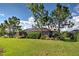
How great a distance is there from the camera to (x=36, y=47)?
189 inches

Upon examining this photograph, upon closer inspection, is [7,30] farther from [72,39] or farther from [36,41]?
[72,39]

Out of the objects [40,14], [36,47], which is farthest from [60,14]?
[36,47]

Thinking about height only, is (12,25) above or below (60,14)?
below

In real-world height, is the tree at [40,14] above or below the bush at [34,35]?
above

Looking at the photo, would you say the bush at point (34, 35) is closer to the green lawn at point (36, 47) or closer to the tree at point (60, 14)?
the green lawn at point (36, 47)

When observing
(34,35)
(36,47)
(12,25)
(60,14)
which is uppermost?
(60,14)

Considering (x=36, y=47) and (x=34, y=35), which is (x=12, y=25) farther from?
(x=36, y=47)

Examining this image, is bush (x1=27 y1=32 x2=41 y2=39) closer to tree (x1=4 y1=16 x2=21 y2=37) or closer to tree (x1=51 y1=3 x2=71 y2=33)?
tree (x1=4 y1=16 x2=21 y2=37)

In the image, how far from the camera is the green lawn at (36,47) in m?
4.78

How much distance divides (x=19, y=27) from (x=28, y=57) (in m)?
0.47

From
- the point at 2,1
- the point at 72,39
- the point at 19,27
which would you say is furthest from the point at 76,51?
the point at 2,1

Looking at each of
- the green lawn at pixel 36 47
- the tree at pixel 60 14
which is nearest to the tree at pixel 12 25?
the green lawn at pixel 36 47

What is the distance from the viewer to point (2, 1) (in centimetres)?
475

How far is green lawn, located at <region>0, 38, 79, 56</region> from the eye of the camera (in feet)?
15.7
